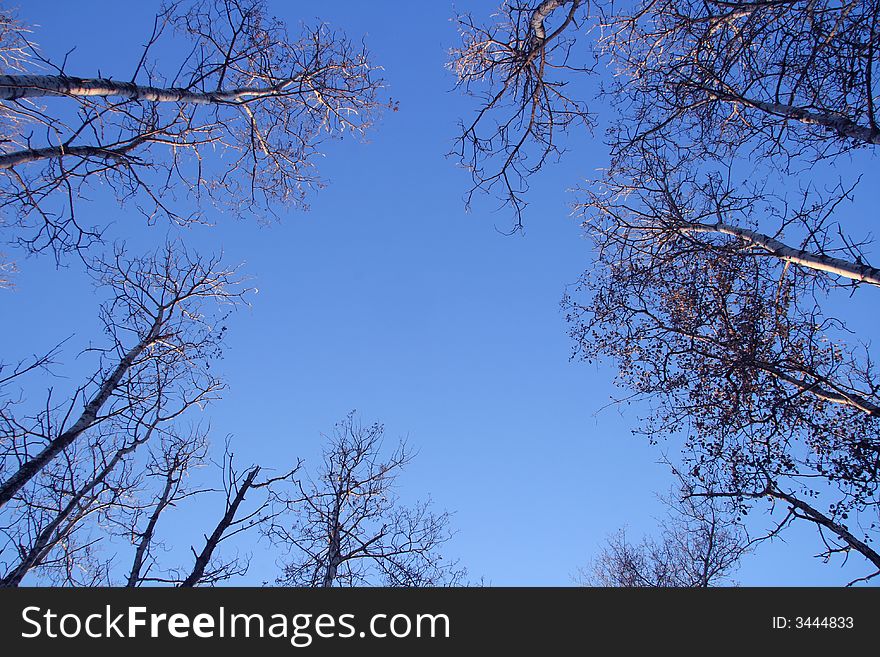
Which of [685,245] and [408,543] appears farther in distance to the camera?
[408,543]

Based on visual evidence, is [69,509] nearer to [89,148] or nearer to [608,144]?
[89,148]

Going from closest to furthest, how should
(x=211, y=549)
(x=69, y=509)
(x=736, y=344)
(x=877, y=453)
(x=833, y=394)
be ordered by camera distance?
(x=211, y=549) < (x=877, y=453) < (x=833, y=394) < (x=736, y=344) < (x=69, y=509)

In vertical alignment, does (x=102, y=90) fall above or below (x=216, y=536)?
above

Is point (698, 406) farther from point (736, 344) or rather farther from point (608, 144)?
point (608, 144)

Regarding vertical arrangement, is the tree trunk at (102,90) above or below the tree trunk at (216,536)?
above

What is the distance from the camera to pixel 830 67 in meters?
4.37

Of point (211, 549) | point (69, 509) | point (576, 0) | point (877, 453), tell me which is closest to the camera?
point (211, 549)

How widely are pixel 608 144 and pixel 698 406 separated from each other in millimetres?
3444

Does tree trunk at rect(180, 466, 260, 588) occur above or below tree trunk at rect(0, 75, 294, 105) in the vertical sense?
below
